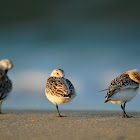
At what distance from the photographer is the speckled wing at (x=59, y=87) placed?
693 centimetres

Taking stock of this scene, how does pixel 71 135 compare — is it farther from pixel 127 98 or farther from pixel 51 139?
pixel 127 98

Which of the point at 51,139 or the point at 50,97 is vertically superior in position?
the point at 50,97

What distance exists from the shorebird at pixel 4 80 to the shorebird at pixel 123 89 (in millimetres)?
3269

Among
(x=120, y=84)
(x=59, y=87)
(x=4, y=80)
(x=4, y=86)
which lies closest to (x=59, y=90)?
(x=59, y=87)

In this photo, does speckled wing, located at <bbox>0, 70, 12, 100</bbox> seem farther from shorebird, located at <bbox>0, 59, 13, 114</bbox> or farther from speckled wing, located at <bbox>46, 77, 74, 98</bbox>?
speckled wing, located at <bbox>46, 77, 74, 98</bbox>

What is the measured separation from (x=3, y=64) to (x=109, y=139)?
634cm

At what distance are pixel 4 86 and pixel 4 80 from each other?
330 mm

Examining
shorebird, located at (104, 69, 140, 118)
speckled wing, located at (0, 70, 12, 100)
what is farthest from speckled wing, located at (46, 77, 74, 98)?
speckled wing, located at (0, 70, 12, 100)

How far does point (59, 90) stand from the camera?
7.01 metres

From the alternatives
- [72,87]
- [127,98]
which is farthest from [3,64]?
[127,98]

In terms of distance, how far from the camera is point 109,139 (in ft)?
12.2

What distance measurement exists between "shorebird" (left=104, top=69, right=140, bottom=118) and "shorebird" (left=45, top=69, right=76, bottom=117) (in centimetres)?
108

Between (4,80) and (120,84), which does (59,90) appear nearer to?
(120,84)

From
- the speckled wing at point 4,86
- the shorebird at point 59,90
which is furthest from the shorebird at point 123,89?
the speckled wing at point 4,86
